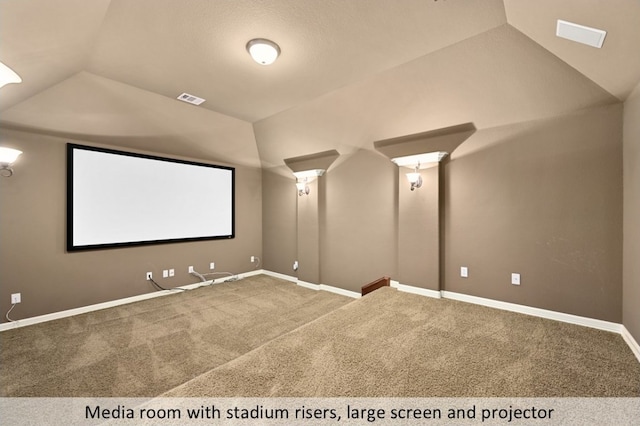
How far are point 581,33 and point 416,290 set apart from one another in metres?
3.09

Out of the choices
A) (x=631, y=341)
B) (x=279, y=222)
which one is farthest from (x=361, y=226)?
(x=631, y=341)

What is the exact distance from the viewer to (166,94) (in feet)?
11.7

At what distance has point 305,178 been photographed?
520 centimetres

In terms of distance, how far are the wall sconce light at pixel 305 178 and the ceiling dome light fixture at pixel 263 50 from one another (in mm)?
2495

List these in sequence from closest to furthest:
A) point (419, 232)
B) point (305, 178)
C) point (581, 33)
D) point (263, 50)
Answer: point (581, 33) < point (263, 50) < point (419, 232) < point (305, 178)

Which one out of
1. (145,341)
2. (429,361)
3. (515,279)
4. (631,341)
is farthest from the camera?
(515,279)

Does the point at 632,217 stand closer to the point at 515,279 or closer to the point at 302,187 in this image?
the point at 515,279

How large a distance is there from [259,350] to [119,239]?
3.38 metres

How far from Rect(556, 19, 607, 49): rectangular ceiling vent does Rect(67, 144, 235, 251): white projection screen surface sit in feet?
16.9

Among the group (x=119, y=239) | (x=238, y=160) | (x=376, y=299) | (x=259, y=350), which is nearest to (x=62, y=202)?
(x=119, y=239)

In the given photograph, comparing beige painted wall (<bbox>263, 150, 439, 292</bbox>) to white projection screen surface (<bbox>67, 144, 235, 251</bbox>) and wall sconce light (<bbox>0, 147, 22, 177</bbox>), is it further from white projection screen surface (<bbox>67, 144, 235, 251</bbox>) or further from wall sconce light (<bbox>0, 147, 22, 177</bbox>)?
wall sconce light (<bbox>0, 147, 22, 177</bbox>)

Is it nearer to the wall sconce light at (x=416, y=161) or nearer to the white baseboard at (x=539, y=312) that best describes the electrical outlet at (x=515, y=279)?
the white baseboard at (x=539, y=312)

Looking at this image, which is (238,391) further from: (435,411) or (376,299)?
(376,299)

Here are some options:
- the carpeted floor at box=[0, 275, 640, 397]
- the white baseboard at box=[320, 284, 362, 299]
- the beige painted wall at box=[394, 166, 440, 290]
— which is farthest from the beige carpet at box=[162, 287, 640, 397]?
the white baseboard at box=[320, 284, 362, 299]
